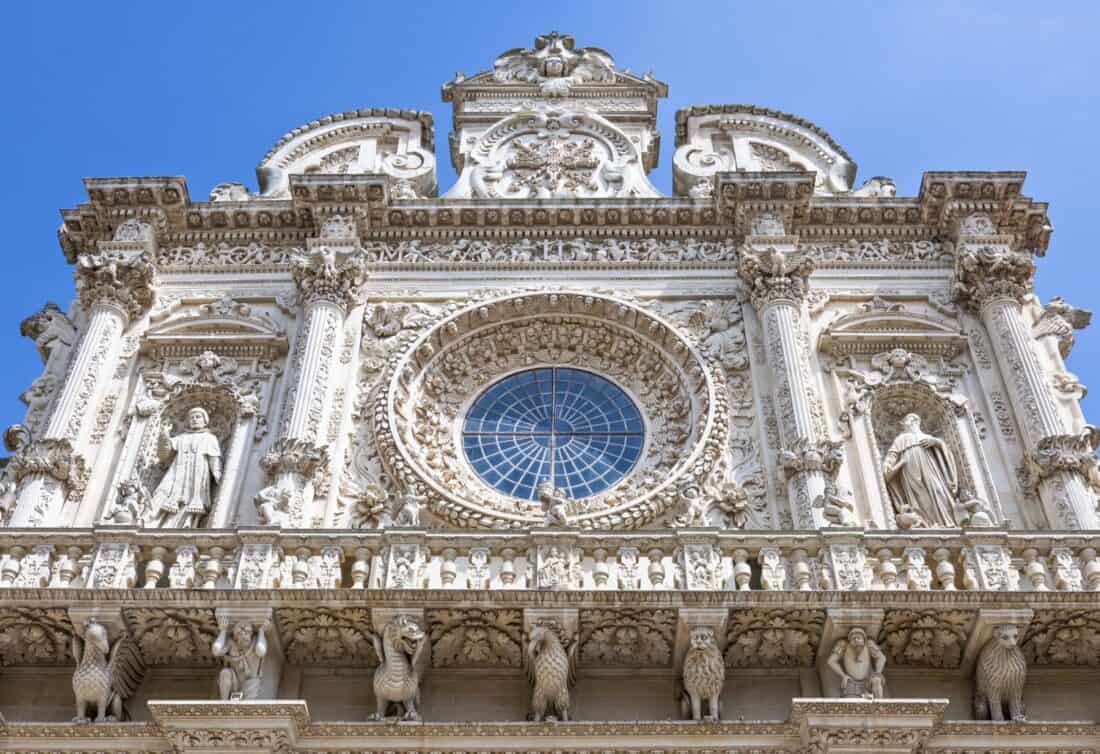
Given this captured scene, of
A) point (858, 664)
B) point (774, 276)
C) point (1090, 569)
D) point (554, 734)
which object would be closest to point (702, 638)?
point (858, 664)

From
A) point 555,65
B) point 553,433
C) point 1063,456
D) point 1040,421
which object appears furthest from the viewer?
point 555,65

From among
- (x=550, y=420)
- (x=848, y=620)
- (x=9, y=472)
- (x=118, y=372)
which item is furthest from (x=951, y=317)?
(x=9, y=472)

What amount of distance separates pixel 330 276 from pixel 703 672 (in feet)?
23.7

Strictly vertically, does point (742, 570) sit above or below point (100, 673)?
above

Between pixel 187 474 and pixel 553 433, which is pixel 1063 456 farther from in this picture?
pixel 187 474

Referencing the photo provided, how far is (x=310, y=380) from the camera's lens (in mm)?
13844

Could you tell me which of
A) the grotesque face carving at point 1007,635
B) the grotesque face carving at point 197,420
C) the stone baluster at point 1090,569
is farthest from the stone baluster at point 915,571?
the grotesque face carving at point 197,420

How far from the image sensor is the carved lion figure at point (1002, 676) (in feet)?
32.9

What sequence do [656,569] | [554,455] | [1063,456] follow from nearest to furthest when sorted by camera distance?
[656,569]
[1063,456]
[554,455]

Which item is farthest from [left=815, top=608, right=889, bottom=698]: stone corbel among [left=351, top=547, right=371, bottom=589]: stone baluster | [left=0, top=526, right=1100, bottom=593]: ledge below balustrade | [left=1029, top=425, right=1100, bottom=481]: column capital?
[left=351, top=547, right=371, bottom=589]: stone baluster

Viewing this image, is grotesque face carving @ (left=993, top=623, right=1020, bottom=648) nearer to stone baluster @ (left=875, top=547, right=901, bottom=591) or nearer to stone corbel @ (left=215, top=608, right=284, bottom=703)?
stone baluster @ (left=875, top=547, right=901, bottom=591)

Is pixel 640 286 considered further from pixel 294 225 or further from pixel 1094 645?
pixel 1094 645

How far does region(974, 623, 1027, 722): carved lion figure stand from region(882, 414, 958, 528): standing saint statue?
245cm

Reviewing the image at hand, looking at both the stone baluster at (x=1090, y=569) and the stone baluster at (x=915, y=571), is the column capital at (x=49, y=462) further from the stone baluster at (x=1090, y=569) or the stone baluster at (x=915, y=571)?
the stone baluster at (x=1090, y=569)
